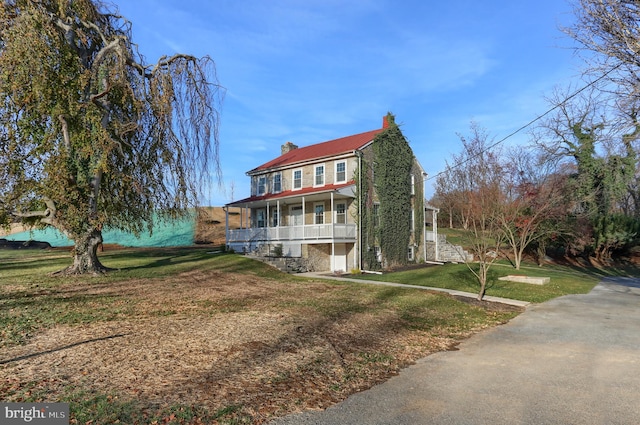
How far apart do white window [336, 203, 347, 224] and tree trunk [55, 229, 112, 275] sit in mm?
12524

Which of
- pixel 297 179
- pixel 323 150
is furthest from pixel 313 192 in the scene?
pixel 323 150

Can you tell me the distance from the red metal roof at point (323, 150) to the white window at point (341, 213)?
3.00m

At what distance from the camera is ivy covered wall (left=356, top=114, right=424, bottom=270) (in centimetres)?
2279

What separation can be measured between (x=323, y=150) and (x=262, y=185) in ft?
16.4

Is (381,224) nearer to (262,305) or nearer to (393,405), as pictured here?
(262,305)

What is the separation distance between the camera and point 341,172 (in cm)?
2334

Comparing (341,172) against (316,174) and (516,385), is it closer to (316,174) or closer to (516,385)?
(316,174)

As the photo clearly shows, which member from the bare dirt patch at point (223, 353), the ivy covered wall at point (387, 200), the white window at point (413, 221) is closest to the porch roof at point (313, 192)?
the ivy covered wall at point (387, 200)

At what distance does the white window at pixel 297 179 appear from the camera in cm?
2542

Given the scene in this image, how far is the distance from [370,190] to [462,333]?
14.9 metres

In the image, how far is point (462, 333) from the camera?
8.77 meters

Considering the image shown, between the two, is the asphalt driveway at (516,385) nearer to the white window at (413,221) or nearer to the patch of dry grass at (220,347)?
the patch of dry grass at (220,347)

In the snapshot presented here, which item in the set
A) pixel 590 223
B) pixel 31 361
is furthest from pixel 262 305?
pixel 590 223

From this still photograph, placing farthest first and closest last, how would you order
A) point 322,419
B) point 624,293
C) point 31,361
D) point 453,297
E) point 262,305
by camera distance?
1. point 624,293
2. point 453,297
3. point 262,305
4. point 31,361
5. point 322,419
